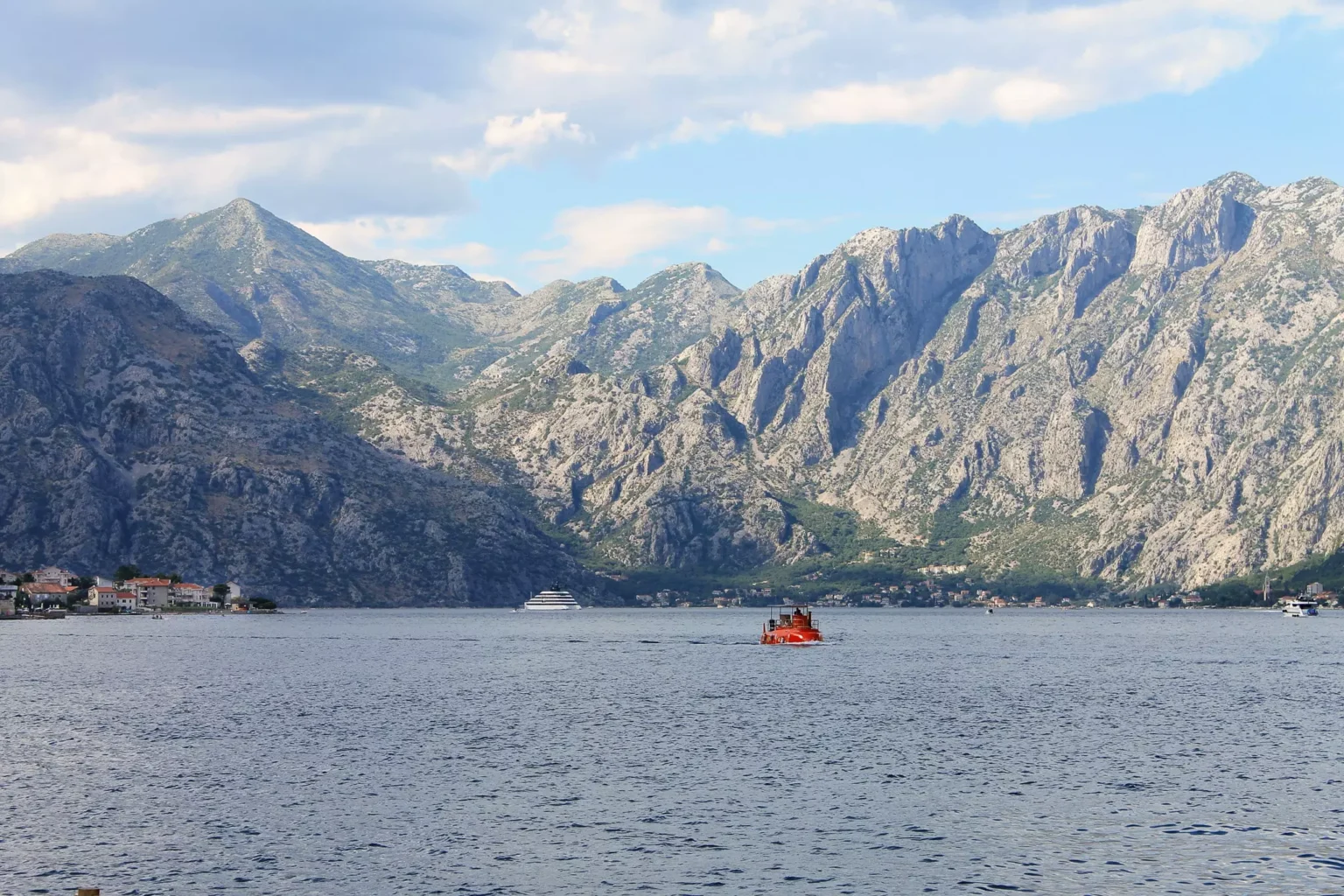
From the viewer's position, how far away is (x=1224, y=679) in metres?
167

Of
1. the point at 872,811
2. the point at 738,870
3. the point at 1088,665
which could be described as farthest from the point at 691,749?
the point at 1088,665

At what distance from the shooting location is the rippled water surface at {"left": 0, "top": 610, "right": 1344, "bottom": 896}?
62.0 metres

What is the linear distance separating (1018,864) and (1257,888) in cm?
1027

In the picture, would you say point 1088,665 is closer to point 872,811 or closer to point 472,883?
point 872,811

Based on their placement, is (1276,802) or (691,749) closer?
(1276,802)

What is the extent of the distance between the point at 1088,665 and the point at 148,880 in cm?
15962

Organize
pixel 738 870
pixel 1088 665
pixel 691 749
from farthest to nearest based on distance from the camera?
pixel 1088 665 < pixel 691 749 < pixel 738 870

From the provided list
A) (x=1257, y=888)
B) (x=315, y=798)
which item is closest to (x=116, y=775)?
(x=315, y=798)

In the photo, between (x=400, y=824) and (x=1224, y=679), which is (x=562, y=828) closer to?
(x=400, y=824)

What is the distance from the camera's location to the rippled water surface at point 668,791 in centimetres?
6200

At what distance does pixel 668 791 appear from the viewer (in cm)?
8338

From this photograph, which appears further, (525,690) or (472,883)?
(525,690)

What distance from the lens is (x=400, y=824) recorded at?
73.1 meters

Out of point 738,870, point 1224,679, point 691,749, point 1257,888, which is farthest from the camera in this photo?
point 1224,679
